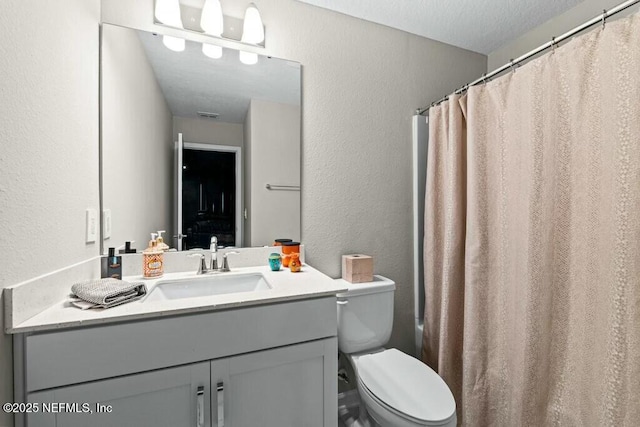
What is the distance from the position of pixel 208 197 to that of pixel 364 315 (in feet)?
3.33

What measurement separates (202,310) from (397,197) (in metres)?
1.36

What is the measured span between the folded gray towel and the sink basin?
0.18 meters

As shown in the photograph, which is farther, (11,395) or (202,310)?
(202,310)

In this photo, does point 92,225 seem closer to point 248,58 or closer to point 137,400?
point 137,400

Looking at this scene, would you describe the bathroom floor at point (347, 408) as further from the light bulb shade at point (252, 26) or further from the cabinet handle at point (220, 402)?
the light bulb shade at point (252, 26)

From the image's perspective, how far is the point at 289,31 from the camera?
5.19 feet

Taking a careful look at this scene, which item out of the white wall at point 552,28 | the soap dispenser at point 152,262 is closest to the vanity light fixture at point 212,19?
the soap dispenser at point 152,262

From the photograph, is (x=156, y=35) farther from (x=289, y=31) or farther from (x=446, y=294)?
(x=446, y=294)

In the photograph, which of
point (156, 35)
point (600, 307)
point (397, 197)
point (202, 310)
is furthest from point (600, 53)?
Result: point (156, 35)

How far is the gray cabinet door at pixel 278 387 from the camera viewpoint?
952 mm

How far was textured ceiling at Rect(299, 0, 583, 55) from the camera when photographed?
159cm

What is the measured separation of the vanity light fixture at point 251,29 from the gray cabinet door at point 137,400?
1.43 metres

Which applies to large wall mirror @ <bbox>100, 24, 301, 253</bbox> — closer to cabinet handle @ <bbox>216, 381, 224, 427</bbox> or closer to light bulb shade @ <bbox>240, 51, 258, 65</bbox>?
light bulb shade @ <bbox>240, 51, 258, 65</bbox>

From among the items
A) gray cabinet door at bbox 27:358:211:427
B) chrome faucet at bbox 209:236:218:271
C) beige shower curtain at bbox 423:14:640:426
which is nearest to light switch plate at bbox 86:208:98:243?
chrome faucet at bbox 209:236:218:271
